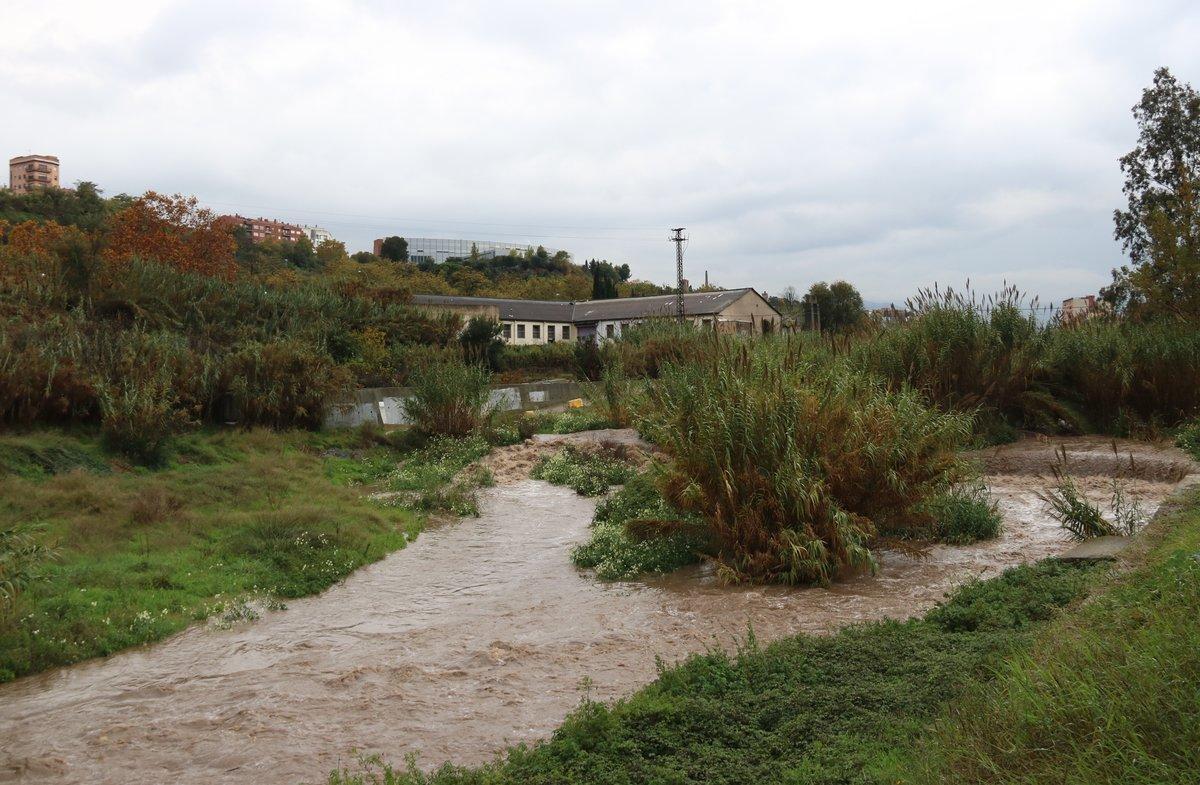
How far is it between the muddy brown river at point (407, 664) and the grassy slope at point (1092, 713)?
2623 mm

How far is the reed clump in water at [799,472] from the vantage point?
8.30 meters

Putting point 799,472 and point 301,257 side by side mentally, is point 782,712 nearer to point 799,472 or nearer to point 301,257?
point 799,472

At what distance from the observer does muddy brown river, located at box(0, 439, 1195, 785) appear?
5.39 meters

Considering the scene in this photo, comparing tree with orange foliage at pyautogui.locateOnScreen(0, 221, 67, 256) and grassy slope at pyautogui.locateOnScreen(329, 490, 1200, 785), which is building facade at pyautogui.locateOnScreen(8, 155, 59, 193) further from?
grassy slope at pyautogui.locateOnScreen(329, 490, 1200, 785)

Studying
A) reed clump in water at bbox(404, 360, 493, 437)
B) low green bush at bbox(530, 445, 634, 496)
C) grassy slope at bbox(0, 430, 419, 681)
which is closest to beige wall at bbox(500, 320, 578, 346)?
reed clump in water at bbox(404, 360, 493, 437)

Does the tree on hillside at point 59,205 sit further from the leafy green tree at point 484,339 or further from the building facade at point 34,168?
the building facade at point 34,168

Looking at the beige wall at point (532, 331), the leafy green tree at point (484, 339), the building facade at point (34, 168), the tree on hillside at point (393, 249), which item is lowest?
the leafy green tree at point (484, 339)

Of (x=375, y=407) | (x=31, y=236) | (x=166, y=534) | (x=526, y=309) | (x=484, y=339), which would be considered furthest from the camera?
(x=526, y=309)

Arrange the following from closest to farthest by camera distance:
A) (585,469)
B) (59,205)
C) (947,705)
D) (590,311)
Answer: (947,705) → (585,469) → (59,205) → (590,311)

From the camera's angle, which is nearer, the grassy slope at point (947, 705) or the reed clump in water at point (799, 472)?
the grassy slope at point (947, 705)

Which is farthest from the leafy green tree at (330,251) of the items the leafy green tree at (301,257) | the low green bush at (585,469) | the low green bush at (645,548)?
the low green bush at (645,548)

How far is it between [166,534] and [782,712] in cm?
829

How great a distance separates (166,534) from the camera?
10461 millimetres

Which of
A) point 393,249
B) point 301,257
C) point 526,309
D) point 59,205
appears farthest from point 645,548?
point 393,249
